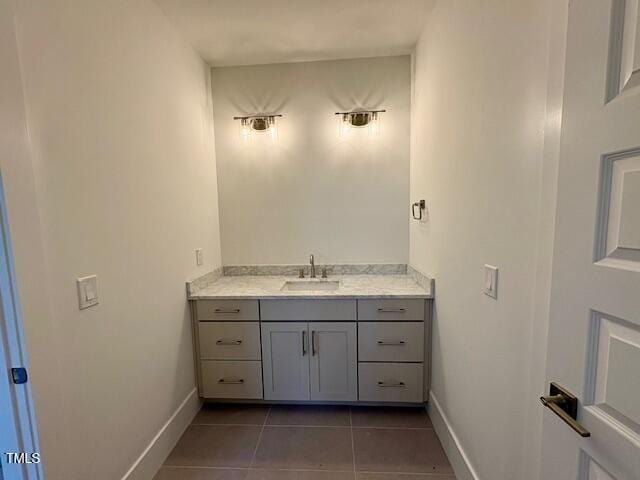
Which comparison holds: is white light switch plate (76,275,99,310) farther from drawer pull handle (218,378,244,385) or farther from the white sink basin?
the white sink basin

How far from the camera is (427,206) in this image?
1.98 metres

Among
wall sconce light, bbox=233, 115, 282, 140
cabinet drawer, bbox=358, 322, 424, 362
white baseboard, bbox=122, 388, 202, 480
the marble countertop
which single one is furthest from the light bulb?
white baseboard, bbox=122, 388, 202, 480

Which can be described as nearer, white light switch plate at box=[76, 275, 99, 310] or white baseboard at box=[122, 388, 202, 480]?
white light switch plate at box=[76, 275, 99, 310]

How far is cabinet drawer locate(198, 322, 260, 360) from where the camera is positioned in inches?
79.9

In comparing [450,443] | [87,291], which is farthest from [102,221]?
[450,443]

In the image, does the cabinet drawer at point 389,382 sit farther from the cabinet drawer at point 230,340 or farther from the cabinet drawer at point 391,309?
the cabinet drawer at point 230,340

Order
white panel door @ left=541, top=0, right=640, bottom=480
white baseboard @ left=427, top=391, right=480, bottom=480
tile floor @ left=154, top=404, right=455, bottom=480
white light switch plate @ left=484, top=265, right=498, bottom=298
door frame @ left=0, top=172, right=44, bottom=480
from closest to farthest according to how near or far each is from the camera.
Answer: white panel door @ left=541, top=0, right=640, bottom=480, door frame @ left=0, top=172, right=44, bottom=480, white light switch plate @ left=484, top=265, right=498, bottom=298, white baseboard @ left=427, top=391, right=480, bottom=480, tile floor @ left=154, top=404, right=455, bottom=480

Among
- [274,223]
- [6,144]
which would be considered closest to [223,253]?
[274,223]

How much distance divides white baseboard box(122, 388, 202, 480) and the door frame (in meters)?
0.56

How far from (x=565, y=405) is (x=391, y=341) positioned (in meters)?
1.35

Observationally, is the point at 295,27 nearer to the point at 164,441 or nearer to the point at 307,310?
the point at 307,310

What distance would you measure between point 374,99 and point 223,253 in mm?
1813

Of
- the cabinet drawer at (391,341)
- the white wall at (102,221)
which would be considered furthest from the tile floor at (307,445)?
the cabinet drawer at (391,341)

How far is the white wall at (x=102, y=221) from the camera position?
0.97 meters
